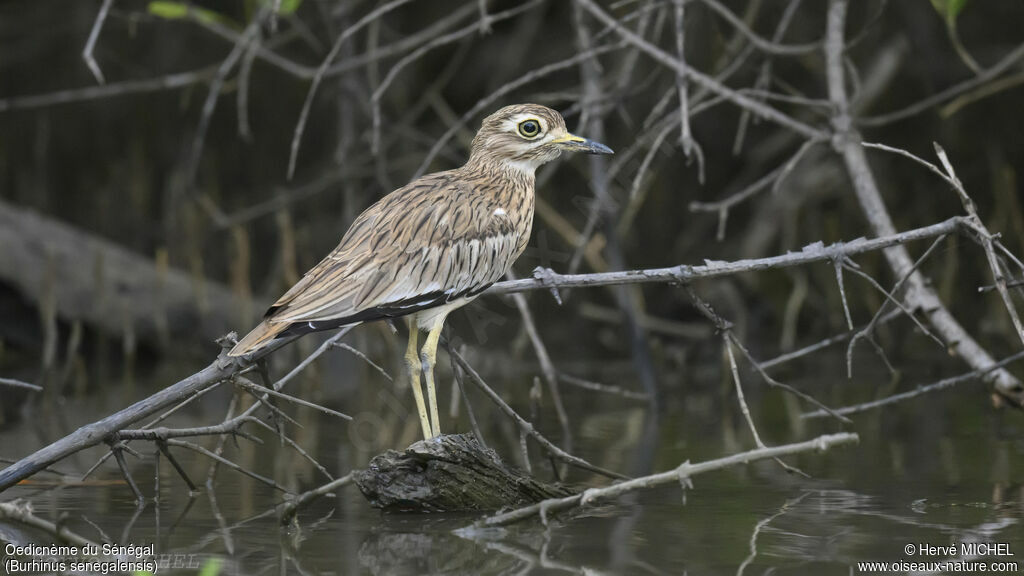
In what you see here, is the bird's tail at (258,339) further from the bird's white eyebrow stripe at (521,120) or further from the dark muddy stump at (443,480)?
the bird's white eyebrow stripe at (521,120)

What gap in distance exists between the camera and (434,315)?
4.76 meters

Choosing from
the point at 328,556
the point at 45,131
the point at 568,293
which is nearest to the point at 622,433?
the point at 328,556

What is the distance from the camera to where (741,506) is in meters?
4.49

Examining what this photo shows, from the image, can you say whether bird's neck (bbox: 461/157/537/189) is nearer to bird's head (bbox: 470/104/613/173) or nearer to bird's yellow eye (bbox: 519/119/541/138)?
bird's head (bbox: 470/104/613/173)

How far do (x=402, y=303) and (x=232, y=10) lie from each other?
6.26 m

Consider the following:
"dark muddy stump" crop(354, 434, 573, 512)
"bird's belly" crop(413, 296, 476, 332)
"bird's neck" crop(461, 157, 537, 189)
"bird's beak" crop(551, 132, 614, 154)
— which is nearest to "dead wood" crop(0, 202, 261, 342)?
"bird's neck" crop(461, 157, 537, 189)

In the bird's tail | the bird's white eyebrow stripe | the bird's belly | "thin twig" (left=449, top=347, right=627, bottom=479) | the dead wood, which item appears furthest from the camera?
the dead wood

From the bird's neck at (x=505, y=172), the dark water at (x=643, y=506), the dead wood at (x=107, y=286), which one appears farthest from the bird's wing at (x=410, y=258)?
the dead wood at (x=107, y=286)

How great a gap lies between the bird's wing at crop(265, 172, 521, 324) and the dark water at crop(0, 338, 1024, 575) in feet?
2.30

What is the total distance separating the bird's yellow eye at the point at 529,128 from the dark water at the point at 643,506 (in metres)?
1.34

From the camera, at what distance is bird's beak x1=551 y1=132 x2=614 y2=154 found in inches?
201

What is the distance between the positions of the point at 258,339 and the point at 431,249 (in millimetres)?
840

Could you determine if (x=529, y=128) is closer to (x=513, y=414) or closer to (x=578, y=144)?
(x=578, y=144)

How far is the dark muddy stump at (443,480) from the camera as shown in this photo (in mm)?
4383
